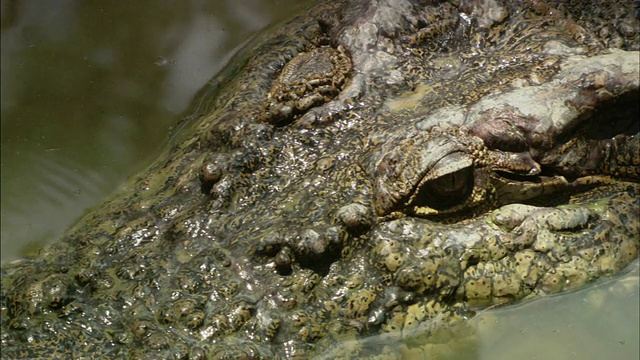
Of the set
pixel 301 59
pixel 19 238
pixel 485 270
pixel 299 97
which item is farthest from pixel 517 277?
pixel 19 238

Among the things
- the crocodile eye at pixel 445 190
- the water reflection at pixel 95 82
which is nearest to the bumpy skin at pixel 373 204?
the crocodile eye at pixel 445 190

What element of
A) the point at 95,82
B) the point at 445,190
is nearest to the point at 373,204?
the point at 445,190

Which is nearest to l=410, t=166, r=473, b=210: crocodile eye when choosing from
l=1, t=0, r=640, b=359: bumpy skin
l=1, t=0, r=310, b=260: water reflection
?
l=1, t=0, r=640, b=359: bumpy skin

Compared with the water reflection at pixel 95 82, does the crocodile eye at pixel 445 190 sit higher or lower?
lower

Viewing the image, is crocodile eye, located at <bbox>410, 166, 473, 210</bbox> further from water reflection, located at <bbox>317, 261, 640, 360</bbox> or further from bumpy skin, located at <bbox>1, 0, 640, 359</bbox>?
water reflection, located at <bbox>317, 261, 640, 360</bbox>

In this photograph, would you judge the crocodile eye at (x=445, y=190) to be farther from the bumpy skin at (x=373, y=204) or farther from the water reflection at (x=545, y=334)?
the water reflection at (x=545, y=334)

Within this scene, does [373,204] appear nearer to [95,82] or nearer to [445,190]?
[445,190]
